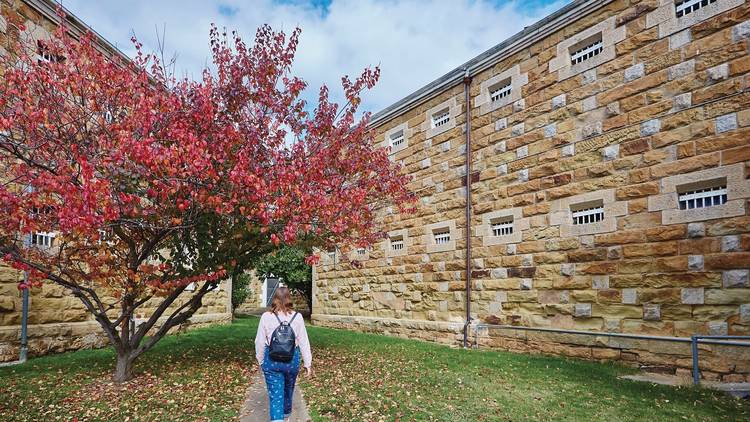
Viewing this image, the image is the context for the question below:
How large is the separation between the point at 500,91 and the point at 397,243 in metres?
4.86

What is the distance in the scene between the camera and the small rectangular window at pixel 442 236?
11490 millimetres

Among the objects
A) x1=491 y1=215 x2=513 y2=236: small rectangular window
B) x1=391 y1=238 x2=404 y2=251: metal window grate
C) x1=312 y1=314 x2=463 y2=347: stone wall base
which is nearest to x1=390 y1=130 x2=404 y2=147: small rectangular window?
x1=391 y1=238 x2=404 y2=251: metal window grate

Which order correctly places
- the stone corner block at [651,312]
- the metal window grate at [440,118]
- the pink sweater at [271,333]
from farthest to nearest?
the metal window grate at [440,118]
the stone corner block at [651,312]
the pink sweater at [271,333]

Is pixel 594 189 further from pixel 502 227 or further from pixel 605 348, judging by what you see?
pixel 605 348

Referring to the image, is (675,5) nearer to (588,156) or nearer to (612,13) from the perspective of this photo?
(612,13)

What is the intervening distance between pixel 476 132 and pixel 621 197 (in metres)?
3.80

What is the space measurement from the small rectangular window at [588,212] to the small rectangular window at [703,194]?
1276 mm

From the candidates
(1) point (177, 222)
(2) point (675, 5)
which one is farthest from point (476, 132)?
(1) point (177, 222)

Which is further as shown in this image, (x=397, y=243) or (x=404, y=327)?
(x=397, y=243)

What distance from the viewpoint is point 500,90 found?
10.6 m

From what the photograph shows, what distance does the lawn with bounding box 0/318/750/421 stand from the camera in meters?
5.37

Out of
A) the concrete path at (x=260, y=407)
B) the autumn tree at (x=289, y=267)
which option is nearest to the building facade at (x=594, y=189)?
the concrete path at (x=260, y=407)

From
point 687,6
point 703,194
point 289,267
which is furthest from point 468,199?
point 289,267

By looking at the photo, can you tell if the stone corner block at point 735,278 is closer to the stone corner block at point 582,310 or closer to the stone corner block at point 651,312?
the stone corner block at point 651,312
